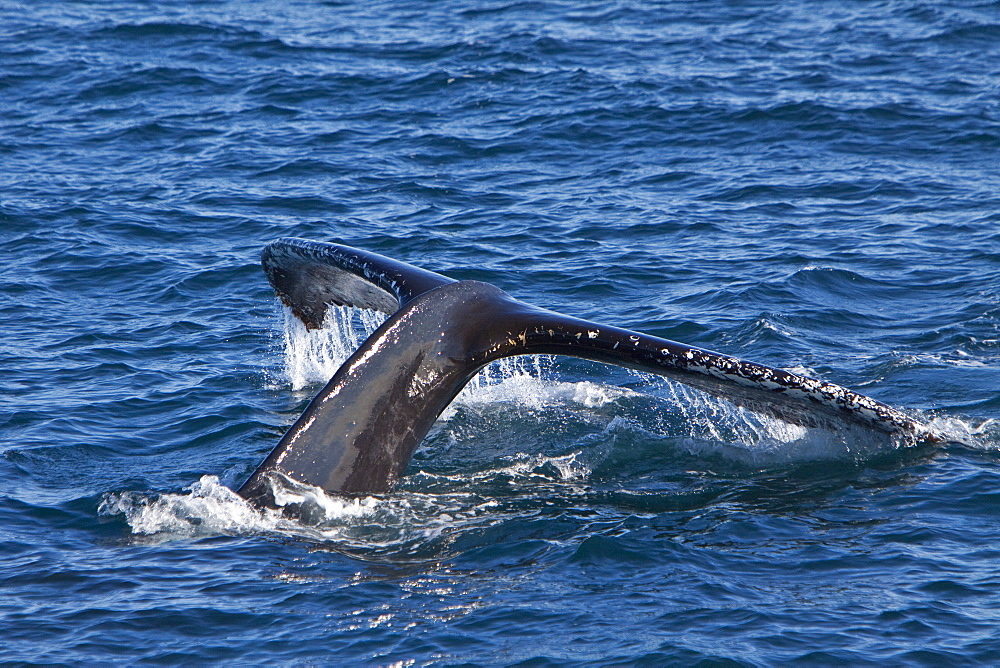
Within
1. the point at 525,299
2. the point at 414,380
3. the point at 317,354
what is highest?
the point at 414,380

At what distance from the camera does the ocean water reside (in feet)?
25.1

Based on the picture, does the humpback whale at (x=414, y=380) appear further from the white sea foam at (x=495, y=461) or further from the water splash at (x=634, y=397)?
the water splash at (x=634, y=397)

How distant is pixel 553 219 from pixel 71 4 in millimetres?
16959

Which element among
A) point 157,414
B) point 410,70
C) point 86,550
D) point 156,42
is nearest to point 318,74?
point 410,70

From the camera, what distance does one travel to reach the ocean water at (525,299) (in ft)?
25.1

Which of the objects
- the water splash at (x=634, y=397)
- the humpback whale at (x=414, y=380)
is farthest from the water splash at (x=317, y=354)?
the humpback whale at (x=414, y=380)

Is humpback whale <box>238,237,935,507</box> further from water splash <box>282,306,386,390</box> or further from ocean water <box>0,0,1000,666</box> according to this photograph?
water splash <box>282,306,386,390</box>

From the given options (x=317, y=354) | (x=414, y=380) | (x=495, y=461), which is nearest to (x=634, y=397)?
(x=495, y=461)

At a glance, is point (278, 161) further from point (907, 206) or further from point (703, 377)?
point (703, 377)

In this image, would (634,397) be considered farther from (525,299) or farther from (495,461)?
(525,299)

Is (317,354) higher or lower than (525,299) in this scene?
higher

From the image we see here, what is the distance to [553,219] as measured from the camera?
16.8 metres

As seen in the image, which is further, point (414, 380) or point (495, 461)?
point (495, 461)

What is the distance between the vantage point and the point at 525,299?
14.3 meters
